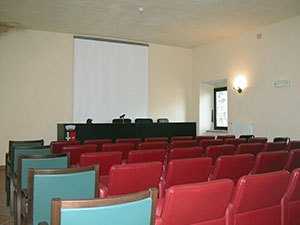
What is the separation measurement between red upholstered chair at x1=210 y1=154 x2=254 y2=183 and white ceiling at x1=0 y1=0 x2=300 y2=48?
4.67m

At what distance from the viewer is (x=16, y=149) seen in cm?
364

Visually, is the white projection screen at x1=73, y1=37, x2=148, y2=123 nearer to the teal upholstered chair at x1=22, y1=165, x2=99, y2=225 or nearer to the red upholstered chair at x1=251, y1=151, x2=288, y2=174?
the red upholstered chair at x1=251, y1=151, x2=288, y2=174

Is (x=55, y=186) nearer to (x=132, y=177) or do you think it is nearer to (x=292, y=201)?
(x=132, y=177)

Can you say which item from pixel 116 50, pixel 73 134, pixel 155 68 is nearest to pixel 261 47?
pixel 155 68

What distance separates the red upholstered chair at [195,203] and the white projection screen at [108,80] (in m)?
7.60

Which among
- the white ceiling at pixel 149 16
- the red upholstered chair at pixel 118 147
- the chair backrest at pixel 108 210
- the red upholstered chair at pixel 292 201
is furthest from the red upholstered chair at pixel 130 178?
the white ceiling at pixel 149 16

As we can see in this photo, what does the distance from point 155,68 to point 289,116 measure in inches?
195

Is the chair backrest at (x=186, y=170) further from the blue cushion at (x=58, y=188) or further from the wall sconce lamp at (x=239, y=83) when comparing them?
the wall sconce lamp at (x=239, y=83)

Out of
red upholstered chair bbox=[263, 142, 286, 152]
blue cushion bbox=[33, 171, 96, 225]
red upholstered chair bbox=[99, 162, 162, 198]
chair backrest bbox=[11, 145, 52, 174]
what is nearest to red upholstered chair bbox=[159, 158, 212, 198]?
red upholstered chair bbox=[99, 162, 162, 198]

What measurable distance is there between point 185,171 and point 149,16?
5745 millimetres

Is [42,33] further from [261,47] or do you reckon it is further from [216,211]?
[216,211]

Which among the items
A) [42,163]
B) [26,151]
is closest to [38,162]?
[42,163]

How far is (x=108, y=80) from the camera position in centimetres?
958

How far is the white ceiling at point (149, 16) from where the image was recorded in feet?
22.2
